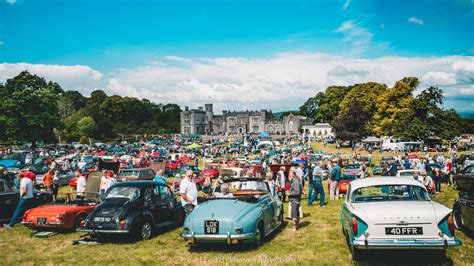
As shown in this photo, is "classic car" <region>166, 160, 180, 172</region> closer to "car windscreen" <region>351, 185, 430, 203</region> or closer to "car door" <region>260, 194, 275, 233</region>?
"car door" <region>260, 194, 275, 233</region>

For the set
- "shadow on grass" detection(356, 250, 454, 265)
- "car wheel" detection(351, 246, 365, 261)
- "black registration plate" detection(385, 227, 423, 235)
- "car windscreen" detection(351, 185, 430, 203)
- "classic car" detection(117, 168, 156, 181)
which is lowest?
"classic car" detection(117, 168, 156, 181)

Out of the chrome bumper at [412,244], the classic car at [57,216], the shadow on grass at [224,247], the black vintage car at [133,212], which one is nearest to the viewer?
the chrome bumper at [412,244]

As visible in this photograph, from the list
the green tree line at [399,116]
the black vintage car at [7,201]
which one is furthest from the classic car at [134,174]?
the green tree line at [399,116]

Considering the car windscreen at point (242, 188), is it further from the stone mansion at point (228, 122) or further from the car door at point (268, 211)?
the stone mansion at point (228, 122)

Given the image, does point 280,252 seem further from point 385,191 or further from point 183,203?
point 183,203

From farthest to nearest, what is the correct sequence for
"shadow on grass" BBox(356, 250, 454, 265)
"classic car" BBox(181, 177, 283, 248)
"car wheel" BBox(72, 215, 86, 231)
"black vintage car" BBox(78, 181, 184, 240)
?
"car wheel" BBox(72, 215, 86, 231)
"black vintage car" BBox(78, 181, 184, 240)
"classic car" BBox(181, 177, 283, 248)
"shadow on grass" BBox(356, 250, 454, 265)

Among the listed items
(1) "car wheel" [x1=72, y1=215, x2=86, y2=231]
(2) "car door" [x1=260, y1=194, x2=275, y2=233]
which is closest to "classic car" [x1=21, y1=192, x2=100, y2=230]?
(1) "car wheel" [x1=72, y1=215, x2=86, y2=231]

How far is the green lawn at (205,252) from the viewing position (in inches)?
287

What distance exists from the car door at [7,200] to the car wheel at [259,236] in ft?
27.4

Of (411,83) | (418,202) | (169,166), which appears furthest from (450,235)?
(411,83)

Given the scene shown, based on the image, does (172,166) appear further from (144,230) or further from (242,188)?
(144,230)

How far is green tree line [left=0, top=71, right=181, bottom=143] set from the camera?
169 ft

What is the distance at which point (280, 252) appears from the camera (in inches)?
313

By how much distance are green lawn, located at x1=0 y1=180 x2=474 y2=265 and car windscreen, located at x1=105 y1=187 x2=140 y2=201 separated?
1238 millimetres
